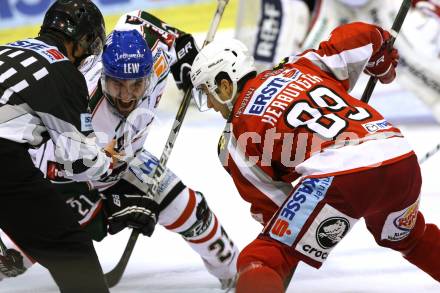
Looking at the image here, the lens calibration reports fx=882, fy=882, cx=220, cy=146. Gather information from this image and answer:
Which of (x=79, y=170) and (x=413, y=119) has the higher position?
(x=79, y=170)

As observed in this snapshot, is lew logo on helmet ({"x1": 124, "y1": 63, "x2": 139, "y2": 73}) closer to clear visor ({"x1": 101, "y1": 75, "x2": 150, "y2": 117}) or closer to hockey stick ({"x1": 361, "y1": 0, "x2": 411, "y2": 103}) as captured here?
clear visor ({"x1": 101, "y1": 75, "x2": 150, "y2": 117})

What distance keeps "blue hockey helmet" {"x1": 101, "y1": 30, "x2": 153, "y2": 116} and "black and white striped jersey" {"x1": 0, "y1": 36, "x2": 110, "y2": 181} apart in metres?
0.35

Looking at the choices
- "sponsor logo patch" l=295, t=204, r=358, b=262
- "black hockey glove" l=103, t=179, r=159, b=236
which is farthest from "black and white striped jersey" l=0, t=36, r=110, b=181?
"sponsor logo patch" l=295, t=204, r=358, b=262

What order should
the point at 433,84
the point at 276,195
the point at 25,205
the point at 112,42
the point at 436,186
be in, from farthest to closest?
the point at 433,84 → the point at 436,186 → the point at 112,42 → the point at 276,195 → the point at 25,205

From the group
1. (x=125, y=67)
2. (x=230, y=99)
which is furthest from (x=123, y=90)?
(x=230, y=99)

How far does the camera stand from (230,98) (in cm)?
294

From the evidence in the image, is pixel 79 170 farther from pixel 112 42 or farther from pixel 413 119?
pixel 413 119

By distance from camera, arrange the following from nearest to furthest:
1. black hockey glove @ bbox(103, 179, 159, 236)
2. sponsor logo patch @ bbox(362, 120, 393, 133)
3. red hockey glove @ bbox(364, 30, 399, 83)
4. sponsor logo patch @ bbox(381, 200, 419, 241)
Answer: sponsor logo patch @ bbox(362, 120, 393, 133) < sponsor logo patch @ bbox(381, 200, 419, 241) < red hockey glove @ bbox(364, 30, 399, 83) < black hockey glove @ bbox(103, 179, 159, 236)

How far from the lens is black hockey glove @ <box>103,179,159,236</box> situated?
3383 mm

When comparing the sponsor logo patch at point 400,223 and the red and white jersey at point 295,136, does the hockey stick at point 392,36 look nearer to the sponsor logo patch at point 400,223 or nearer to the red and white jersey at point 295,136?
the red and white jersey at point 295,136

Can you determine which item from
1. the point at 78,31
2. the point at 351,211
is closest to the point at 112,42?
the point at 78,31

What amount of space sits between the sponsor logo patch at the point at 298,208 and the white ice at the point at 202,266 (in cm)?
85

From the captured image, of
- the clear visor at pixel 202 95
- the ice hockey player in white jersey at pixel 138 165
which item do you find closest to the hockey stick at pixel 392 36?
the clear visor at pixel 202 95

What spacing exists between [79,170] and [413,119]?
3.20m
